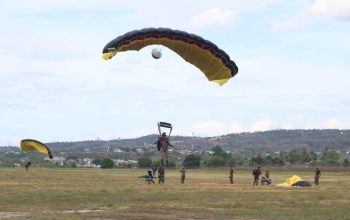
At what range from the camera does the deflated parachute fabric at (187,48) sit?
20.6 meters

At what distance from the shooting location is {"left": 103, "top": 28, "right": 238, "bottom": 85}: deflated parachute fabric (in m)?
20.6

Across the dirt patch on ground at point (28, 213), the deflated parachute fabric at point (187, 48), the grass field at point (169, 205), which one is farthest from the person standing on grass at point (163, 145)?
the dirt patch on ground at point (28, 213)

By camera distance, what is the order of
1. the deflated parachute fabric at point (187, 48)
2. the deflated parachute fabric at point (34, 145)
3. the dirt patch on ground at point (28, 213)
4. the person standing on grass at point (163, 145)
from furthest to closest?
1. the deflated parachute fabric at point (34, 145)
2. the person standing on grass at point (163, 145)
3. the dirt patch on ground at point (28, 213)
4. the deflated parachute fabric at point (187, 48)

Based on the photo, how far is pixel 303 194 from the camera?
112 ft

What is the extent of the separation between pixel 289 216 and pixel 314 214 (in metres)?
1.32

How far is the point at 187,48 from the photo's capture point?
74.1 ft

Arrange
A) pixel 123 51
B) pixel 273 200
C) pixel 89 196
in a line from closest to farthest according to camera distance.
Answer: pixel 123 51 → pixel 273 200 → pixel 89 196

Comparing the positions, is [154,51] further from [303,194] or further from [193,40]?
[303,194]

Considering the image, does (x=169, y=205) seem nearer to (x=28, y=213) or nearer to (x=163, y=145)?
(x=163, y=145)

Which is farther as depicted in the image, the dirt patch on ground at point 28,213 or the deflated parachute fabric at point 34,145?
the deflated parachute fabric at point 34,145

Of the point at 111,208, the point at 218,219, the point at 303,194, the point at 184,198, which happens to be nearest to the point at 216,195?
the point at 184,198

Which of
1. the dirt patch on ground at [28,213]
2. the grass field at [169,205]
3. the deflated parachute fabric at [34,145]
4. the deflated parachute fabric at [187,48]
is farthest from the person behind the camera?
the deflated parachute fabric at [34,145]

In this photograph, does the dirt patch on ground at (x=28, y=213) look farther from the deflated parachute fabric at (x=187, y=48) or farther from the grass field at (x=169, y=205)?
the deflated parachute fabric at (x=187, y=48)

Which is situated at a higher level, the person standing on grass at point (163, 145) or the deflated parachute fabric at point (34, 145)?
the deflated parachute fabric at point (34, 145)
